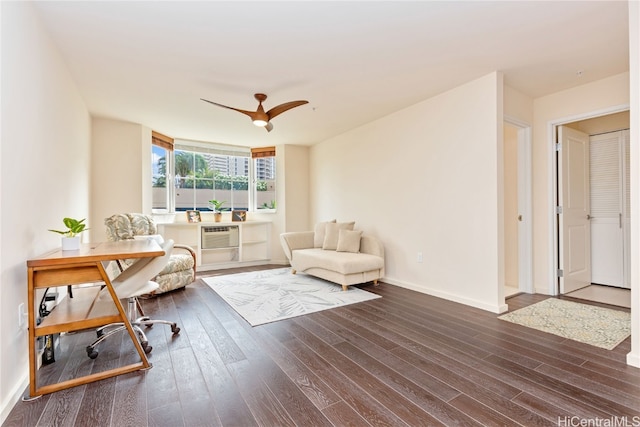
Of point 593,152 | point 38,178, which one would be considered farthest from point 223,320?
point 593,152

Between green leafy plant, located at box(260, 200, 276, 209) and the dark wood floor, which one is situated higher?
green leafy plant, located at box(260, 200, 276, 209)

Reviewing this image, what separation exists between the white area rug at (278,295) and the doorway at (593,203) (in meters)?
2.56

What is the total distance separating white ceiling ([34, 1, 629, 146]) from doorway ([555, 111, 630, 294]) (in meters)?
1.07

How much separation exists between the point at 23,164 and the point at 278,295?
107 inches

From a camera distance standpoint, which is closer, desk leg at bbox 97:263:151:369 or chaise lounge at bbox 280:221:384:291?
desk leg at bbox 97:263:151:369

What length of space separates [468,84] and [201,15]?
2799mm

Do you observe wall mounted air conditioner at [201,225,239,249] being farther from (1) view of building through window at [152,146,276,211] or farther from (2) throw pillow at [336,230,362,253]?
(2) throw pillow at [336,230,362,253]

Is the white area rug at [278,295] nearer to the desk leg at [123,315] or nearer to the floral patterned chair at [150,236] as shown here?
the floral patterned chair at [150,236]

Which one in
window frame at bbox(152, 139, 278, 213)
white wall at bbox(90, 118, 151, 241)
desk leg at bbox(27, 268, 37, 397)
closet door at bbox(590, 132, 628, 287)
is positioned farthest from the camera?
window frame at bbox(152, 139, 278, 213)

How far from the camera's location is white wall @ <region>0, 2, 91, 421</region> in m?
1.62

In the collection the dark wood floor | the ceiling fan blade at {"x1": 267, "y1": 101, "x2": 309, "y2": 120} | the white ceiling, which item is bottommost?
the dark wood floor

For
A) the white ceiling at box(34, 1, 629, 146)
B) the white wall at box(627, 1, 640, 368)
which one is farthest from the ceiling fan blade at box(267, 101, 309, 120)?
the white wall at box(627, 1, 640, 368)

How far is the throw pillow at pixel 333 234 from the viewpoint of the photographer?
4801 millimetres

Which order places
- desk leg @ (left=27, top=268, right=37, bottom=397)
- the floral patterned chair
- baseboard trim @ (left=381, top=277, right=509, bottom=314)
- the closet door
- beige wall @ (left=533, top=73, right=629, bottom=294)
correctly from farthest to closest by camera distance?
the closet door, the floral patterned chair, beige wall @ (left=533, top=73, right=629, bottom=294), baseboard trim @ (left=381, top=277, right=509, bottom=314), desk leg @ (left=27, top=268, right=37, bottom=397)
